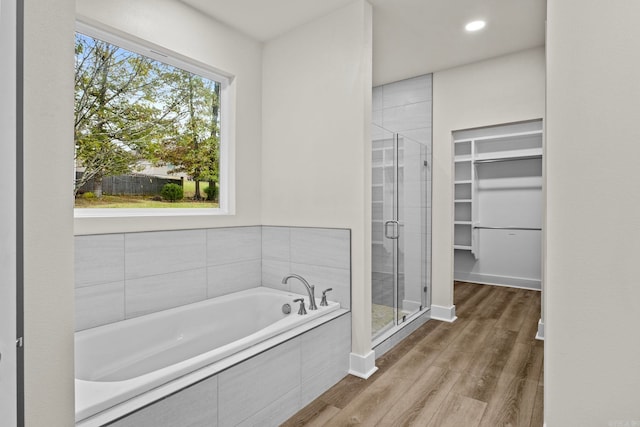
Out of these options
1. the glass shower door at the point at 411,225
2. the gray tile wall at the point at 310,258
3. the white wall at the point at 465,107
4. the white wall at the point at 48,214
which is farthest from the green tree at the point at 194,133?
the white wall at the point at 465,107

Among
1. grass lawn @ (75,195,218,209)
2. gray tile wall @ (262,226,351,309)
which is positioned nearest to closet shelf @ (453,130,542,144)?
gray tile wall @ (262,226,351,309)

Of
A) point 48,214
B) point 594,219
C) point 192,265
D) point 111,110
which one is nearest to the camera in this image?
point 48,214

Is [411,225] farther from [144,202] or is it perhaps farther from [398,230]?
[144,202]

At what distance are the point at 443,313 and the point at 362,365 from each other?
158cm

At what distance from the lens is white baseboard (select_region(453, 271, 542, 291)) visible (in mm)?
4720

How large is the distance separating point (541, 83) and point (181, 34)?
314 cm

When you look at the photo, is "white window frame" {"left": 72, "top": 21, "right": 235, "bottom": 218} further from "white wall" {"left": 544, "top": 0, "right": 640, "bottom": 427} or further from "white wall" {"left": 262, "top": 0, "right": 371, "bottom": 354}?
"white wall" {"left": 544, "top": 0, "right": 640, "bottom": 427}

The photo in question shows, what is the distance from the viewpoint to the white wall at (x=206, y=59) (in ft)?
6.89

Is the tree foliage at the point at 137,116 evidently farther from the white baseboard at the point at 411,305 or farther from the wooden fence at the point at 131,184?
the white baseboard at the point at 411,305

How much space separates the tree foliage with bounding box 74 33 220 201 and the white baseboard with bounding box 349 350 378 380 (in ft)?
5.93

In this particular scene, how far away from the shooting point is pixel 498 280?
4.99m

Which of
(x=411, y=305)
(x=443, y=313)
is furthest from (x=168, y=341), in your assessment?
(x=443, y=313)

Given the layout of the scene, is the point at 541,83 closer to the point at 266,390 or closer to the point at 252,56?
the point at 252,56

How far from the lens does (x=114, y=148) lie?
2256 millimetres
